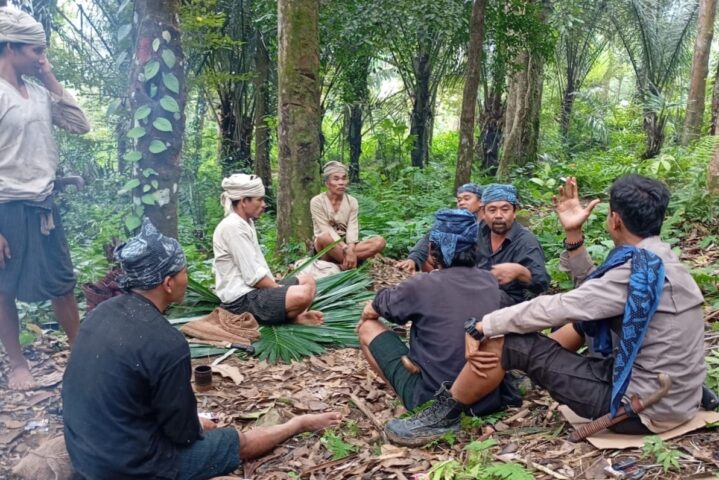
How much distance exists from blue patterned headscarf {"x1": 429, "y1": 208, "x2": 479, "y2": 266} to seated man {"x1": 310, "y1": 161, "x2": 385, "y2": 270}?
3218 mm

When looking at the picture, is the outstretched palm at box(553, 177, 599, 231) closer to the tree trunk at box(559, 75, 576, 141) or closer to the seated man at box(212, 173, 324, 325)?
the seated man at box(212, 173, 324, 325)

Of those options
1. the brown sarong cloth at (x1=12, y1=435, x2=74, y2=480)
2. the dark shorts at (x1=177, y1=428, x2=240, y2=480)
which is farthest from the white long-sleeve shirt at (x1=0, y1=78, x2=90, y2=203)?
the dark shorts at (x1=177, y1=428, x2=240, y2=480)

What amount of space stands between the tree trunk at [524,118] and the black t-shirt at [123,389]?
400 inches

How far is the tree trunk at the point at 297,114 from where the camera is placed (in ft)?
22.7

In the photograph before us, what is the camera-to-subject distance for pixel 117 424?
259 cm

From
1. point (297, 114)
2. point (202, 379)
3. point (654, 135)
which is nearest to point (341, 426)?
point (202, 379)

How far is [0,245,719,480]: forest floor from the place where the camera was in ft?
9.35

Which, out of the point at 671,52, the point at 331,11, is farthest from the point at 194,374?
the point at 671,52

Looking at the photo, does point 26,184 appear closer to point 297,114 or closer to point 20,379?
point 20,379

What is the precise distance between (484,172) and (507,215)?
339 inches

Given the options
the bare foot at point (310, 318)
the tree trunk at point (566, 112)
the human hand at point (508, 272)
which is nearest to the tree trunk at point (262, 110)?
the bare foot at point (310, 318)

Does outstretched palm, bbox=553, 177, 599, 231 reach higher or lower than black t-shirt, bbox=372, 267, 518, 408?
higher

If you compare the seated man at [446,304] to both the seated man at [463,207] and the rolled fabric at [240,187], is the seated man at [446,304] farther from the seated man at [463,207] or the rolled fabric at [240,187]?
the seated man at [463,207]

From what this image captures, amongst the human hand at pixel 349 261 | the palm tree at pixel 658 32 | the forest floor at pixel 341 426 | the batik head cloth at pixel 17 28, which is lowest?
the forest floor at pixel 341 426
